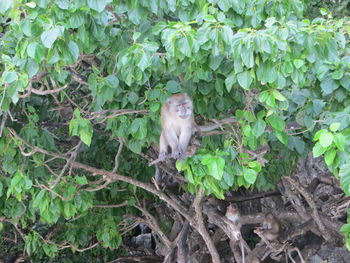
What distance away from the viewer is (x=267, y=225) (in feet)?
22.1

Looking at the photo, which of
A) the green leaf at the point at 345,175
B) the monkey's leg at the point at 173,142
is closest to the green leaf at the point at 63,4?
the monkey's leg at the point at 173,142

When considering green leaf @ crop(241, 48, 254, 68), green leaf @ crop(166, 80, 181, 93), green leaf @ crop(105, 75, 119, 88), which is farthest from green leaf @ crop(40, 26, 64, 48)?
green leaf @ crop(166, 80, 181, 93)

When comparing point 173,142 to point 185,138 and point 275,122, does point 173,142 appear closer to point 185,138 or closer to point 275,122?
point 185,138

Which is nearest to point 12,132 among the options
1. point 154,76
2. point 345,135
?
point 154,76

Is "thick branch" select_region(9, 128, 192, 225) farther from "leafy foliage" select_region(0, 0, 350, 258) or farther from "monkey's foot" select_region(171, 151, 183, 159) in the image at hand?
"monkey's foot" select_region(171, 151, 183, 159)

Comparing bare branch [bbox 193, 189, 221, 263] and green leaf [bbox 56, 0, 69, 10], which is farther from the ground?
green leaf [bbox 56, 0, 69, 10]

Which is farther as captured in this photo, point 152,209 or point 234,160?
point 152,209

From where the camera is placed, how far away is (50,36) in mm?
3543

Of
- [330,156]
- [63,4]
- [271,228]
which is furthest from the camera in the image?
[271,228]

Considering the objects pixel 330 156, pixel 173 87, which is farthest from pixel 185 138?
pixel 330 156

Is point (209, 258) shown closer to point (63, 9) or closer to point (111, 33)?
point (111, 33)

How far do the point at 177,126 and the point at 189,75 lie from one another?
1.06 meters

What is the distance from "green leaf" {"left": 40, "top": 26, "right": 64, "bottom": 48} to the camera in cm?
353

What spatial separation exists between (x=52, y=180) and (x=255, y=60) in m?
2.50
